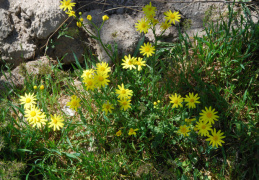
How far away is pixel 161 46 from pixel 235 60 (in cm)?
90

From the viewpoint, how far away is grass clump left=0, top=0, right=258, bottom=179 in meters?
2.21

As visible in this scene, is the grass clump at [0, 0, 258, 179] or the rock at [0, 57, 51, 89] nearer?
the grass clump at [0, 0, 258, 179]

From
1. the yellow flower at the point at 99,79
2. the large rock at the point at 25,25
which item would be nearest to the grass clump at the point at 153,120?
the yellow flower at the point at 99,79

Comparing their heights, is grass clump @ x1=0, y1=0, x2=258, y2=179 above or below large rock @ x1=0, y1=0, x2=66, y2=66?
below

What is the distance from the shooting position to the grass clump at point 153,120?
2215 millimetres

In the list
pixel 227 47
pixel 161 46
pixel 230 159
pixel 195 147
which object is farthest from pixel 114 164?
pixel 227 47

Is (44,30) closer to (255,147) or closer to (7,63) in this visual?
(7,63)

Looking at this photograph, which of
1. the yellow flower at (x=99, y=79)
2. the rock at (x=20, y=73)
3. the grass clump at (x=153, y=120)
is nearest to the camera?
the yellow flower at (x=99, y=79)

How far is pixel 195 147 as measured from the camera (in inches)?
93.6

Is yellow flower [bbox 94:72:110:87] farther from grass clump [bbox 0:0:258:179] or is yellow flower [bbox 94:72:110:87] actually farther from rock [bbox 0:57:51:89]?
rock [bbox 0:57:51:89]

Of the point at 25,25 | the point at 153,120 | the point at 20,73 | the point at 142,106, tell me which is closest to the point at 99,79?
the point at 142,106

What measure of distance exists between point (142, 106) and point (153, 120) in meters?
0.25

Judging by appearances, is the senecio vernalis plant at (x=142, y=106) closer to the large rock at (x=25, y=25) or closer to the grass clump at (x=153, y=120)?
the grass clump at (x=153, y=120)

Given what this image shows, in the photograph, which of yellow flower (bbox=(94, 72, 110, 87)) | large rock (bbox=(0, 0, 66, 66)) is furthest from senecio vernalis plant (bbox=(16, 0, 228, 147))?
large rock (bbox=(0, 0, 66, 66))
